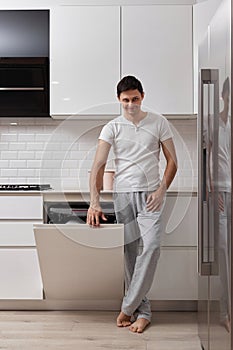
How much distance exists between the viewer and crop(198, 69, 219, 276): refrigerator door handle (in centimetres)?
268

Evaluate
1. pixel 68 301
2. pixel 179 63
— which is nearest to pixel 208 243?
pixel 68 301

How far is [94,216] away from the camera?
3771mm

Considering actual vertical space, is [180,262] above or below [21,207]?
below

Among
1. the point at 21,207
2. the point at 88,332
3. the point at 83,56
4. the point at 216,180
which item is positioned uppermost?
the point at 83,56

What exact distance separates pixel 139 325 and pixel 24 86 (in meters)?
1.92

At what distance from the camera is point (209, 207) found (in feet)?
9.22

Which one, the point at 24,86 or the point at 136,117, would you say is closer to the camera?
the point at 136,117

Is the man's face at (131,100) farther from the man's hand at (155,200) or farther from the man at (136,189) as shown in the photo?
the man's hand at (155,200)

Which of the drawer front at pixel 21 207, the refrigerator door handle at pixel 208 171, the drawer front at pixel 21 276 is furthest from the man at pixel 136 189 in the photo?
the refrigerator door handle at pixel 208 171

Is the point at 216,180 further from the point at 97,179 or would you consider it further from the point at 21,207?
the point at 21,207

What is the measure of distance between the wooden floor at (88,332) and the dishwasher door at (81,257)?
0.20 m

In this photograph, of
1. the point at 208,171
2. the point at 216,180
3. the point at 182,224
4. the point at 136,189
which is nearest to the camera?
A: the point at 216,180

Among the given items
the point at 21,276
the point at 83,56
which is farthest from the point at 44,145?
the point at 21,276

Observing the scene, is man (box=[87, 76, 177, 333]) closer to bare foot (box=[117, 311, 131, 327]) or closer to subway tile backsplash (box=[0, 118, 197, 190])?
bare foot (box=[117, 311, 131, 327])
